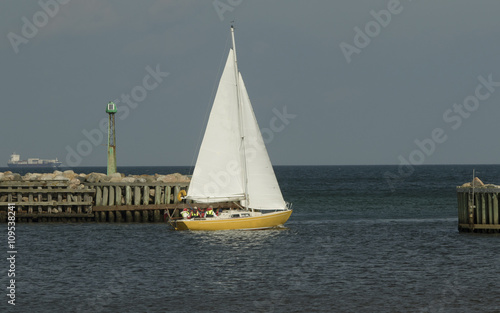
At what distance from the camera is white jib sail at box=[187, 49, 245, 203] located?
44.1 metres

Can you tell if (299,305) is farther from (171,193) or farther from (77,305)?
(171,193)

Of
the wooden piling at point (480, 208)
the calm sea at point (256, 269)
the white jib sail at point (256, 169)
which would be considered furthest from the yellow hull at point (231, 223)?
the wooden piling at point (480, 208)

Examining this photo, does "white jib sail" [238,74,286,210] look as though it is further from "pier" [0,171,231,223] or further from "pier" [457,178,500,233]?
"pier" [457,178,500,233]

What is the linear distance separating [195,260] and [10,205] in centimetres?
2279

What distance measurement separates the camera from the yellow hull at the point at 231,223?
42750mm

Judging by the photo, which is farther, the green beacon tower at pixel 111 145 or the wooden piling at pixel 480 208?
the green beacon tower at pixel 111 145

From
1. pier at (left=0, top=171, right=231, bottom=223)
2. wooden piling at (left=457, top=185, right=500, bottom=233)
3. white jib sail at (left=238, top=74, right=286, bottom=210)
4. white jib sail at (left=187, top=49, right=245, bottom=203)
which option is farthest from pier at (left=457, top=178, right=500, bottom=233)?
pier at (left=0, top=171, right=231, bottom=223)

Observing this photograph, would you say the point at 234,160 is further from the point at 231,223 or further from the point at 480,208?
the point at 480,208

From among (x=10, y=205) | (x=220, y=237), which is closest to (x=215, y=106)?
(x=220, y=237)

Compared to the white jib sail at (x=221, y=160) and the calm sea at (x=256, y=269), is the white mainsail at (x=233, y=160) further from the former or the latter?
the calm sea at (x=256, y=269)

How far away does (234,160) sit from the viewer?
44281 millimetres

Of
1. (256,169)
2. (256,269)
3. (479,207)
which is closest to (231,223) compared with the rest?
(256,169)

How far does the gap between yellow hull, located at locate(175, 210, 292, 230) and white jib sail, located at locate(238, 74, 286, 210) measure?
30.6 inches

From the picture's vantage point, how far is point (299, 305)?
23.7m
